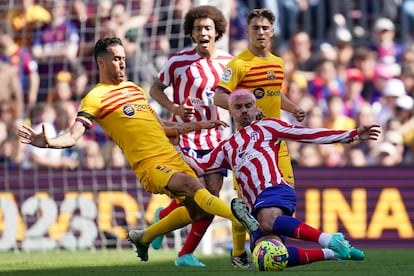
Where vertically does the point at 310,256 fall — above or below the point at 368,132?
below

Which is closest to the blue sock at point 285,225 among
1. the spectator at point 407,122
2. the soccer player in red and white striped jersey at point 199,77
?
the soccer player in red and white striped jersey at point 199,77

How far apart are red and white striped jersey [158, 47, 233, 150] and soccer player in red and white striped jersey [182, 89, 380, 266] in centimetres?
126

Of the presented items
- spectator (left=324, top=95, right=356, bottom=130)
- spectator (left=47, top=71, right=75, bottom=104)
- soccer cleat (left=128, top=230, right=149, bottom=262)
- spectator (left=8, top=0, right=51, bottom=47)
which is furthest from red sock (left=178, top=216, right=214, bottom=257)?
spectator (left=8, top=0, right=51, bottom=47)

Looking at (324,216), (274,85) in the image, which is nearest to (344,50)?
(324,216)

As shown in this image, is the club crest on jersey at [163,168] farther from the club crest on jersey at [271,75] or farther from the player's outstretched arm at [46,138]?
the club crest on jersey at [271,75]

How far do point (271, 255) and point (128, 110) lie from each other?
1986mm

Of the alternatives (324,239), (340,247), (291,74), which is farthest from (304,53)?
(340,247)

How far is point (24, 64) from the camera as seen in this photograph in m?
16.1

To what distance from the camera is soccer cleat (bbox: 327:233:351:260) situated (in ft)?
27.2

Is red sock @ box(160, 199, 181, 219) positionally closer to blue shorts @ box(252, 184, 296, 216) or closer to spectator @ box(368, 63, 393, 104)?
blue shorts @ box(252, 184, 296, 216)

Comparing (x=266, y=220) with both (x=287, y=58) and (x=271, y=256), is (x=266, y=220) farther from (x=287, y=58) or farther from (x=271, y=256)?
(x=287, y=58)

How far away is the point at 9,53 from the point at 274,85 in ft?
23.7

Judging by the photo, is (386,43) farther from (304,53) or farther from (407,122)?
(407,122)

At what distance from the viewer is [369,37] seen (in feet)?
55.6
